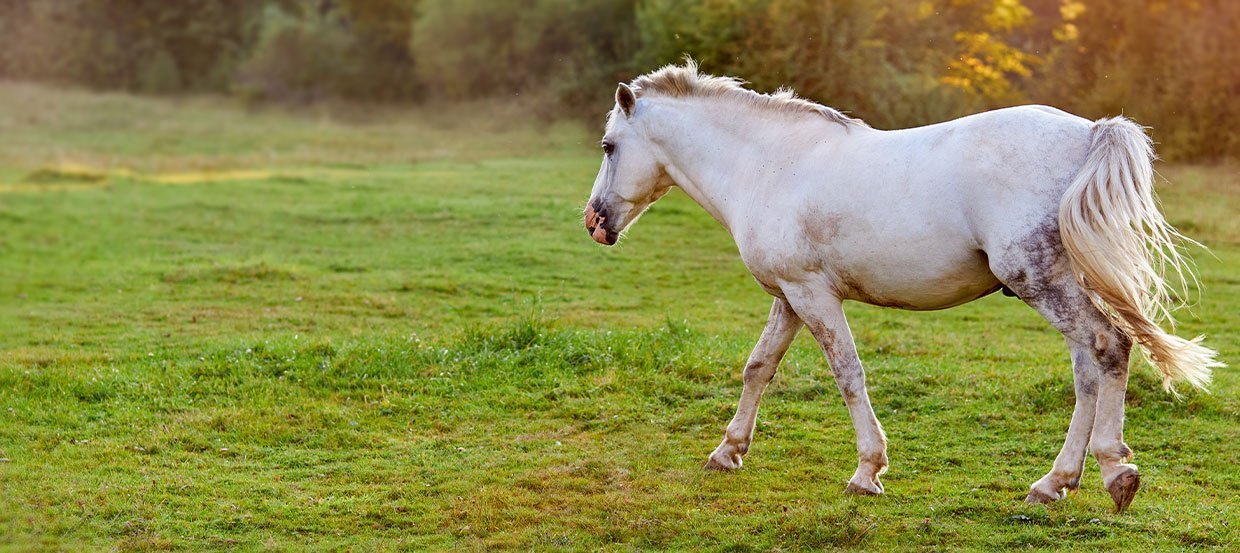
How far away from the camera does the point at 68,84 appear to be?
45500mm

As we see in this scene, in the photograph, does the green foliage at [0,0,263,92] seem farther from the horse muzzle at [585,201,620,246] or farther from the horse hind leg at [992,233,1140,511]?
the horse hind leg at [992,233,1140,511]

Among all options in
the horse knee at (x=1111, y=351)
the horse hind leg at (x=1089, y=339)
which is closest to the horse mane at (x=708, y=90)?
the horse hind leg at (x=1089, y=339)

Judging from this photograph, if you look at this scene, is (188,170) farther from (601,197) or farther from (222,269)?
(601,197)

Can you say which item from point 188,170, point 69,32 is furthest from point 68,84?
point 188,170

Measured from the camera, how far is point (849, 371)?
5824 millimetres

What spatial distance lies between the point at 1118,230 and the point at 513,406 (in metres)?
4.06

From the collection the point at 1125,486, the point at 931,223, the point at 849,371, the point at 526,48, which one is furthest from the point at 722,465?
the point at 526,48

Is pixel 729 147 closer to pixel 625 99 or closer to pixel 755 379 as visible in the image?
pixel 625 99

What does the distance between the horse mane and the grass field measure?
201cm

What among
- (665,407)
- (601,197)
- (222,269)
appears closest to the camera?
(601,197)

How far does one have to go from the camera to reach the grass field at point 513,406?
5.52 m

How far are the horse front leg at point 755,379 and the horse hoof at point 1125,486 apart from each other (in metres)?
1.81

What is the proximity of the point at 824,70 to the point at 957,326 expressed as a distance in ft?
38.4

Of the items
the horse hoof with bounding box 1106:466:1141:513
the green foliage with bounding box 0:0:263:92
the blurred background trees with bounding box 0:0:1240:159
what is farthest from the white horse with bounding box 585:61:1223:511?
the green foliage with bounding box 0:0:263:92
